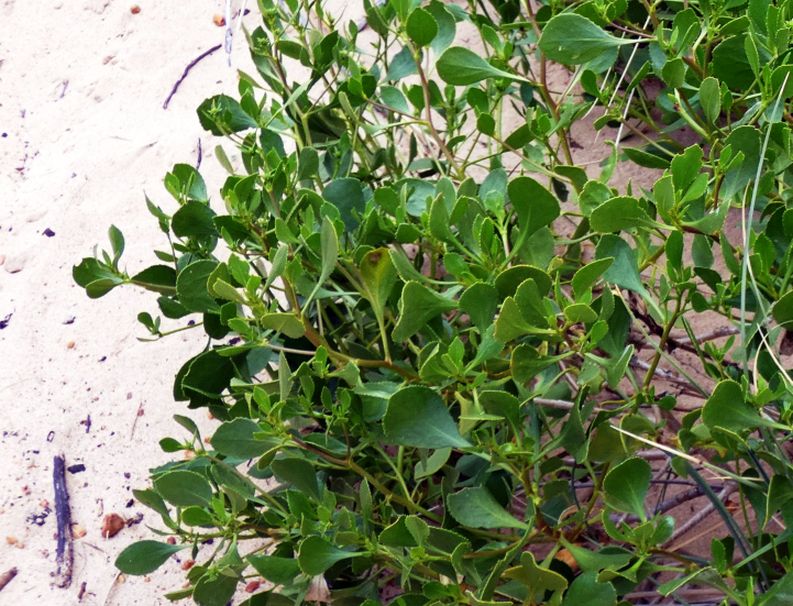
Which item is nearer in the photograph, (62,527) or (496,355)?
(496,355)

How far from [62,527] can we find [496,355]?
1110mm

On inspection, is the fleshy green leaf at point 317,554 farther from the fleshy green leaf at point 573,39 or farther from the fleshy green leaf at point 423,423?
the fleshy green leaf at point 573,39

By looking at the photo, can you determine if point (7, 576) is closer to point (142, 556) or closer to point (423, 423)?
point (142, 556)

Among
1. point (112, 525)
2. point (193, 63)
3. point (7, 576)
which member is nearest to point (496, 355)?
point (112, 525)

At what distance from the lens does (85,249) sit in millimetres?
2326

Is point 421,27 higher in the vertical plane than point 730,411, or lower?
higher

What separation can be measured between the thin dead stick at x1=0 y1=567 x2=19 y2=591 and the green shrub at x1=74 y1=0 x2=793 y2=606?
2.29 ft

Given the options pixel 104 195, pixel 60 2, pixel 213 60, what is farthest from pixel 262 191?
pixel 60 2

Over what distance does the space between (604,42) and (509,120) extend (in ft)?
2.84

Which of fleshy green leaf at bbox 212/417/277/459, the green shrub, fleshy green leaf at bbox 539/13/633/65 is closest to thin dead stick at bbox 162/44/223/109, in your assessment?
the green shrub

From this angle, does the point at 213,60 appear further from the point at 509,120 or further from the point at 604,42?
the point at 604,42

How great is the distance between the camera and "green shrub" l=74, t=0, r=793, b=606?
1.05 m

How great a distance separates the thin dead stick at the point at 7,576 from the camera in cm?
183

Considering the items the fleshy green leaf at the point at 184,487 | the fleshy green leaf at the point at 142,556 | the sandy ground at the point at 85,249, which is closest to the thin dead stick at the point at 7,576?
the sandy ground at the point at 85,249
